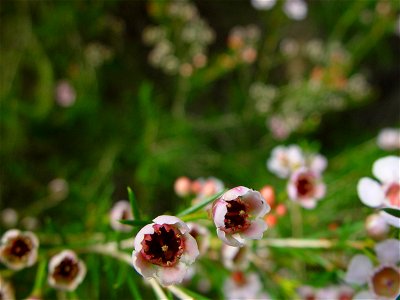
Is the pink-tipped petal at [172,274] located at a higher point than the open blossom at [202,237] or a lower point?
lower

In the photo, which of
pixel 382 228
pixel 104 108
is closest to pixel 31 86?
pixel 104 108

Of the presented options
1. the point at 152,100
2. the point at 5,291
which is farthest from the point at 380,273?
the point at 152,100

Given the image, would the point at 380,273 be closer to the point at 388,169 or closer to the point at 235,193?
the point at 388,169

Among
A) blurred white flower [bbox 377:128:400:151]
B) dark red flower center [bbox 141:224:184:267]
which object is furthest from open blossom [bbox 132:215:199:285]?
blurred white flower [bbox 377:128:400:151]

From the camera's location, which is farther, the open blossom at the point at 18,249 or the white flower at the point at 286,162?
the white flower at the point at 286,162

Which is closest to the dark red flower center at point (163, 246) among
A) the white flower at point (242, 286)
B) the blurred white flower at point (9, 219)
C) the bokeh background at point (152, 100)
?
the white flower at point (242, 286)

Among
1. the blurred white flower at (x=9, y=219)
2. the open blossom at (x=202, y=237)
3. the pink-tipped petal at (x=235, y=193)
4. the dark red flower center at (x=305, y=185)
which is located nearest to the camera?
the pink-tipped petal at (x=235, y=193)

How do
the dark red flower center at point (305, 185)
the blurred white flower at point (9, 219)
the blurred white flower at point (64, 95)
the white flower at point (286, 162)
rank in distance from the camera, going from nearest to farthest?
the dark red flower center at point (305, 185) → the white flower at point (286, 162) → the blurred white flower at point (9, 219) → the blurred white flower at point (64, 95)

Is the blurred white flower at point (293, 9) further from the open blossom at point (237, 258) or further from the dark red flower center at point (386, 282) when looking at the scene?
the dark red flower center at point (386, 282)
